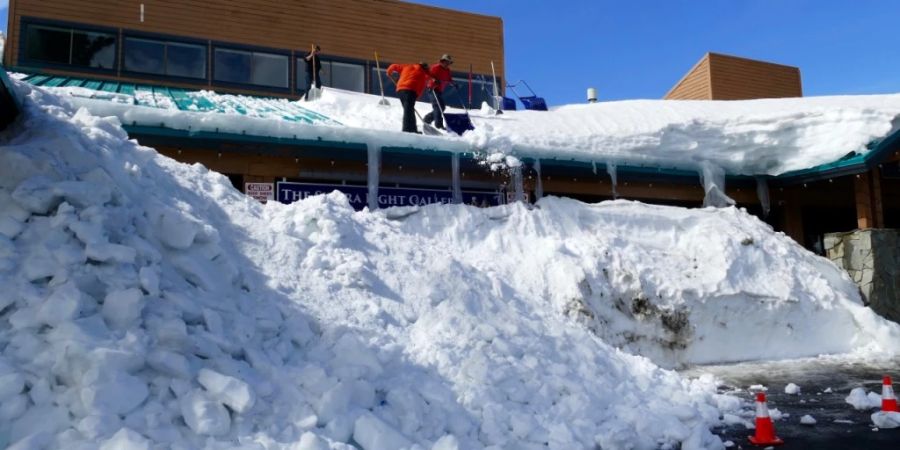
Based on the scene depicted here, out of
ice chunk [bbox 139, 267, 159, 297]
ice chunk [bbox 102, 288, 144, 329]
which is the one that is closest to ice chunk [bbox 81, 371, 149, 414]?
ice chunk [bbox 102, 288, 144, 329]

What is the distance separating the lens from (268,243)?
263 inches

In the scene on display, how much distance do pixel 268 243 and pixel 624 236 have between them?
5.83 metres

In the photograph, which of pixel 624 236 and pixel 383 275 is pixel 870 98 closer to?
pixel 624 236

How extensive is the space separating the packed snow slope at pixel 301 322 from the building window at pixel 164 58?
8.64 meters

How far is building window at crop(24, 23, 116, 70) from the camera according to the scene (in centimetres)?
1409

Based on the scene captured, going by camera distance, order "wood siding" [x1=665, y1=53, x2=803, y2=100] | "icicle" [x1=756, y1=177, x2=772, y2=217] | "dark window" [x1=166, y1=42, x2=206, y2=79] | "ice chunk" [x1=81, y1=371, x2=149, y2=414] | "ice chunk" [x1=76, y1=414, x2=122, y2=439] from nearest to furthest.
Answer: "ice chunk" [x1=76, y1=414, x2=122, y2=439], "ice chunk" [x1=81, y1=371, x2=149, y2=414], "icicle" [x1=756, y1=177, x2=772, y2=217], "dark window" [x1=166, y1=42, x2=206, y2=79], "wood siding" [x1=665, y1=53, x2=803, y2=100]

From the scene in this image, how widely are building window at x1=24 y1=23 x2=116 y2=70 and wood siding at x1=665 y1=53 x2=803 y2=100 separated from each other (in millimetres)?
18341

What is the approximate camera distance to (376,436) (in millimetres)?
4223

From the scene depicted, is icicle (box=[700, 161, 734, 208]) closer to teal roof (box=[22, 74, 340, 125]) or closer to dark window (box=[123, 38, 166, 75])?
teal roof (box=[22, 74, 340, 125])

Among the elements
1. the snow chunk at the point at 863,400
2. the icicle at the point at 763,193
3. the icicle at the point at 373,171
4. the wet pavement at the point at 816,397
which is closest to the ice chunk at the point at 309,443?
the wet pavement at the point at 816,397

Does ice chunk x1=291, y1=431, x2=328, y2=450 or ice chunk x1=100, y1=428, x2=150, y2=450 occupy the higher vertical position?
ice chunk x1=100, y1=428, x2=150, y2=450

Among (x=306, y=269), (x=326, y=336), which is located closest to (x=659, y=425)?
(x=326, y=336)

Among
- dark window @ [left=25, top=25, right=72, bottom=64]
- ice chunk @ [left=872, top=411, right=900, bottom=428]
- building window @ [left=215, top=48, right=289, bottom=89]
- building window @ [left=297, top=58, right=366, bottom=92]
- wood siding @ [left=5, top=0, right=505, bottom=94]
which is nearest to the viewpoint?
ice chunk @ [left=872, top=411, right=900, bottom=428]

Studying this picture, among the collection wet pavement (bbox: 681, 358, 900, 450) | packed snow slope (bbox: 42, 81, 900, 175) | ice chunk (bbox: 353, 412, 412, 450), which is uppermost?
packed snow slope (bbox: 42, 81, 900, 175)
